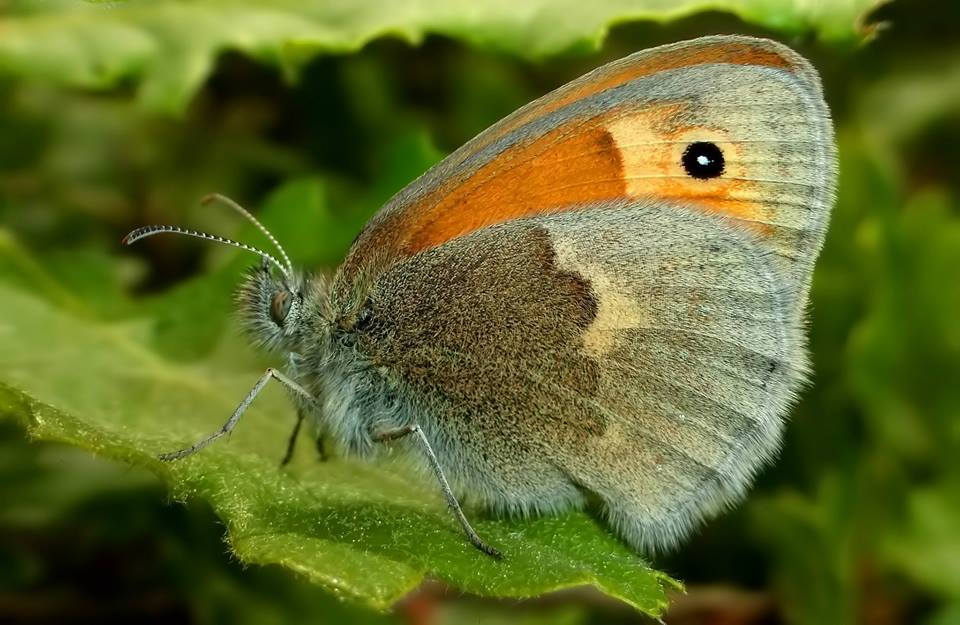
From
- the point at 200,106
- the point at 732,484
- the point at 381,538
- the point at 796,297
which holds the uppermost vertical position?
the point at 200,106

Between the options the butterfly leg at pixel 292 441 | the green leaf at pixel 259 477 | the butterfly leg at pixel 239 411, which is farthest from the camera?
the butterfly leg at pixel 292 441

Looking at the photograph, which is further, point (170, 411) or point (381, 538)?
point (170, 411)

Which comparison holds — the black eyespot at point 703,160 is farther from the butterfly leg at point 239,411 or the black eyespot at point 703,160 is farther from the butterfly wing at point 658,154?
the butterfly leg at point 239,411

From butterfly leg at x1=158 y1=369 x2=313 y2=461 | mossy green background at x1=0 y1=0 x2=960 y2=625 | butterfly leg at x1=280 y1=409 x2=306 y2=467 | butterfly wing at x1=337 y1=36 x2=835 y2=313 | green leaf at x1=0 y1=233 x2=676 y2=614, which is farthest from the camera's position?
mossy green background at x1=0 y1=0 x2=960 y2=625

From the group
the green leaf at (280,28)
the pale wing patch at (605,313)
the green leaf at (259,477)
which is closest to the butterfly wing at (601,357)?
the pale wing patch at (605,313)

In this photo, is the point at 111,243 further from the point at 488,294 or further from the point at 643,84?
the point at 643,84

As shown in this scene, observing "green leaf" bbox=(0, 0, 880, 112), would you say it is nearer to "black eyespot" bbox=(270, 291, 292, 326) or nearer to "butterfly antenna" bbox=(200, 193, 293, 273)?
"butterfly antenna" bbox=(200, 193, 293, 273)

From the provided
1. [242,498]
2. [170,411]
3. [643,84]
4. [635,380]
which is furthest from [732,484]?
[170,411]

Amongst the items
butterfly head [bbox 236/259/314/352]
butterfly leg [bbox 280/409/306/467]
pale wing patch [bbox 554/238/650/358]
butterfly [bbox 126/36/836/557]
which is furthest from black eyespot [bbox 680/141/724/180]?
butterfly leg [bbox 280/409/306/467]
